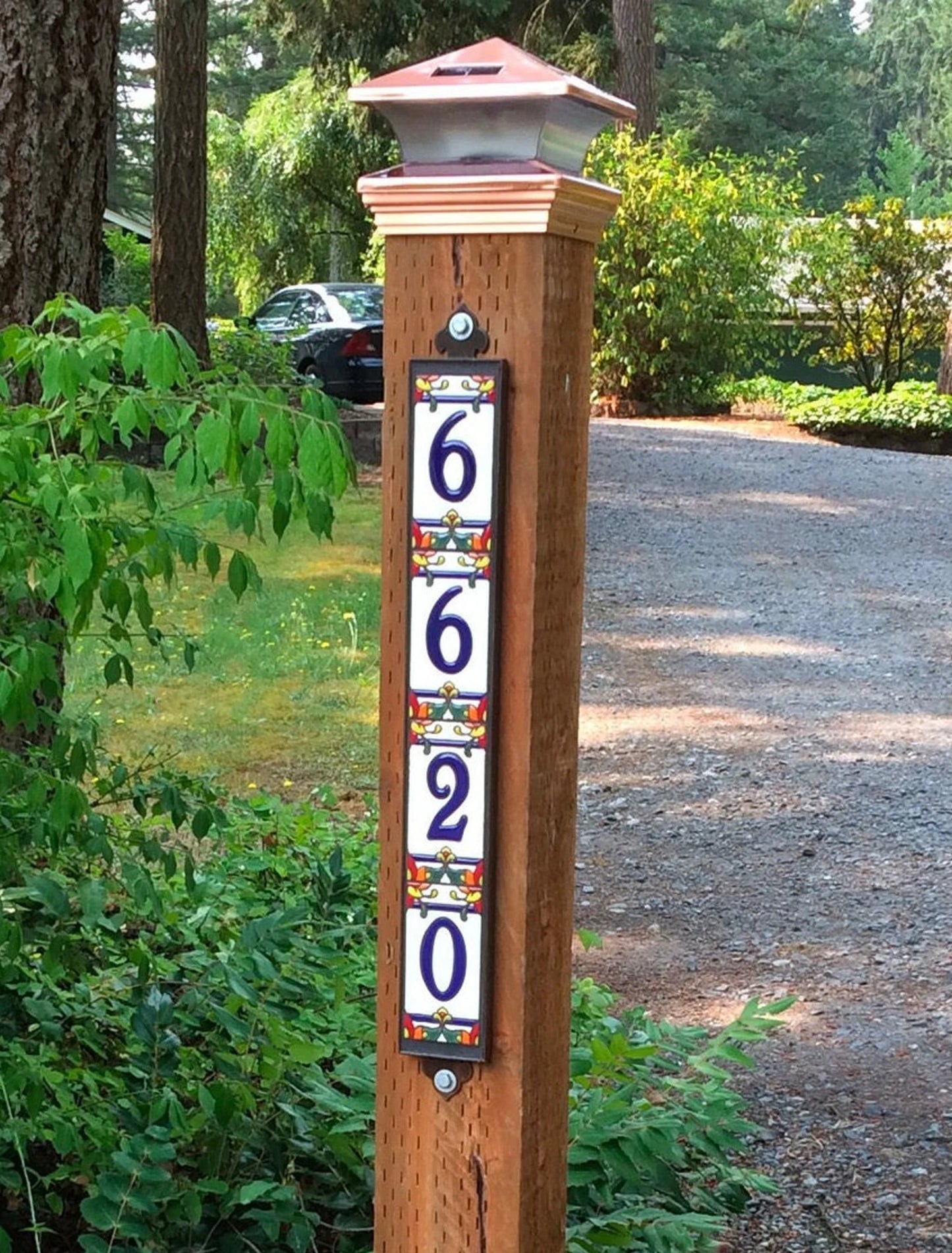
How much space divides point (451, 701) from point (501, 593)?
135mm

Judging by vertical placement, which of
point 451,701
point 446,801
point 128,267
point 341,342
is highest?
point 128,267

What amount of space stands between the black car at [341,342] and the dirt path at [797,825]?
6.96 m

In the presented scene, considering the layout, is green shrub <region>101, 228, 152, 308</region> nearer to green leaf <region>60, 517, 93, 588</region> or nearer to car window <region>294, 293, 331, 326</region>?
car window <region>294, 293, 331, 326</region>

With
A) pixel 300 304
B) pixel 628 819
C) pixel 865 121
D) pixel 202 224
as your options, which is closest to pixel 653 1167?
pixel 628 819

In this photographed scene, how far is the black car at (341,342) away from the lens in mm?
18125

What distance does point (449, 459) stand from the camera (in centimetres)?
188

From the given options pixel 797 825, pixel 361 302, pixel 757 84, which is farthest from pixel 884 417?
pixel 757 84

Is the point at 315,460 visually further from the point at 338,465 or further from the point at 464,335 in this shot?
the point at 464,335

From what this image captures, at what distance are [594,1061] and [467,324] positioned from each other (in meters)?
1.49

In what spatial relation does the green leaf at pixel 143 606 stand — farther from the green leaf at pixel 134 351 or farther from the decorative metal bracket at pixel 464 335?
the decorative metal bracket at pixel 464 335

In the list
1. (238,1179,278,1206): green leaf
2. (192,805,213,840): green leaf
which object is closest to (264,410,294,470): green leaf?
(192,805,213,840): green leaf

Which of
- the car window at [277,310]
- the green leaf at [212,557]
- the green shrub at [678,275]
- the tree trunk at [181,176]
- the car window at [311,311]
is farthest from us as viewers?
the car window at [277,310]

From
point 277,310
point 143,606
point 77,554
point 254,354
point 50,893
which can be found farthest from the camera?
point 277,310

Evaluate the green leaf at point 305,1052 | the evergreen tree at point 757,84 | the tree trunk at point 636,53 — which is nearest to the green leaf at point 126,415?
the green leaf at point 305,1052
